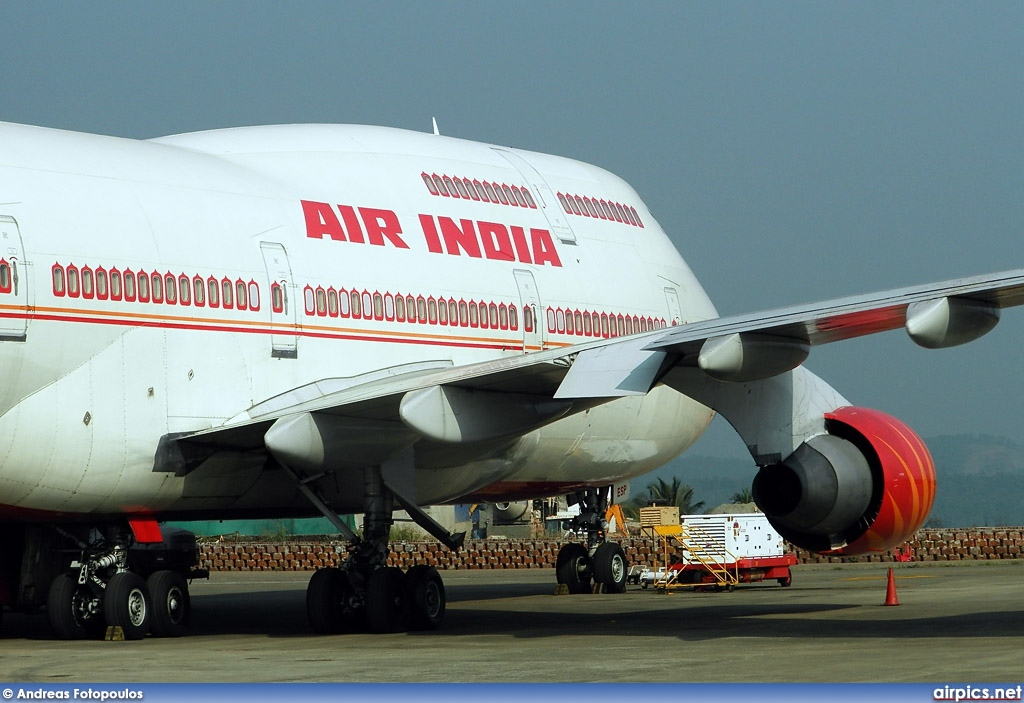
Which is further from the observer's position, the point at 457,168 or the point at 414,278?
the point at 457,168

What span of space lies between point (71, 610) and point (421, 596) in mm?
3778

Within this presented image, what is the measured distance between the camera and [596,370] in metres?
14.5

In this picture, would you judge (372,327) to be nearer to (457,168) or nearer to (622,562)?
(457,168)

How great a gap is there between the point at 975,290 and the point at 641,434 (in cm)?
947

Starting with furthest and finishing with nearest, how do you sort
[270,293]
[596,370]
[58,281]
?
[270,293] < [58,281] < [596,370]

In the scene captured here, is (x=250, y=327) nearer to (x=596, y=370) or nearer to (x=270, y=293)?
(x=270, y=293)

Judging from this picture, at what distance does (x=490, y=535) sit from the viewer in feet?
209

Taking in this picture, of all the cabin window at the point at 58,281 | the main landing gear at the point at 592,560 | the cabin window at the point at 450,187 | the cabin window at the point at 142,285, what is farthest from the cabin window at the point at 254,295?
the main landing gear at the point at 592,560

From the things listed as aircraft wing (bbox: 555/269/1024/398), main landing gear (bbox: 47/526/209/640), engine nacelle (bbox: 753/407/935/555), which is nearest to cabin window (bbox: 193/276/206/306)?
main landing gear (bbox: 47/526/209/640)

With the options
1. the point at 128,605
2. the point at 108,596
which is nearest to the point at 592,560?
the point at 128,605

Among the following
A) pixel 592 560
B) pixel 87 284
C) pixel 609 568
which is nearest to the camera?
pixel 87 284

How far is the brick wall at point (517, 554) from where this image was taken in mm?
40031

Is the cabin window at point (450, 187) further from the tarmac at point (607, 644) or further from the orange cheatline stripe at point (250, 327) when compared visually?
the tarmac at point (607, 644)

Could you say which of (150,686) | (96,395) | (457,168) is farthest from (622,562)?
(150,686)
